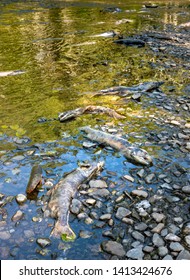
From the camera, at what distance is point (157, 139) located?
914cm

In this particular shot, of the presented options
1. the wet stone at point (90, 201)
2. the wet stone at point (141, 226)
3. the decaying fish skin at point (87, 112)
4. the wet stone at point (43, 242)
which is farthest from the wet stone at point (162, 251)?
the decaying fish skin at point (87, 112)

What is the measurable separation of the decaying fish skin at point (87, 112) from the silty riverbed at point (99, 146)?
190 millimetres

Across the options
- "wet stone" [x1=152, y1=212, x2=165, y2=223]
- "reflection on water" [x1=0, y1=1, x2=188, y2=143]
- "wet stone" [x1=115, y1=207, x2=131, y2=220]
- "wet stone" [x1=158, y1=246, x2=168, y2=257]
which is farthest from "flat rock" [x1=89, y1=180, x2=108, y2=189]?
"reflection on water" [x1=0, y1=1, x2=188, y2=143]

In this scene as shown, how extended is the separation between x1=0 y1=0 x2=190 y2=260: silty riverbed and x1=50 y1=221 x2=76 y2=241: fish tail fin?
0.12 m

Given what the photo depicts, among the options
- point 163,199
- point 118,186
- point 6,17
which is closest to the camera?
point 163,199

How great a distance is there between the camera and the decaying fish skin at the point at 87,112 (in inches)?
416

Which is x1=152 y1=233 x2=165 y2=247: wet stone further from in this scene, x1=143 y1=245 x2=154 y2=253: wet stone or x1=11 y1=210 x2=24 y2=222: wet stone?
x1=11 y1=210 x2=24 y2=222: wet stone

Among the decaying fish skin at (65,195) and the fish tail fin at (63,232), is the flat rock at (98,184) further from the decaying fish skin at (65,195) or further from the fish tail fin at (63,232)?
the fish tail fin at (63,232)

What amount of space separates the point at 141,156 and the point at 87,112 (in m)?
3.59

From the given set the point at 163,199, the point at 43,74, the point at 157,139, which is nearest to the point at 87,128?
the point at 157,139

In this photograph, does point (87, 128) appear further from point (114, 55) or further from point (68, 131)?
point (114, 55)

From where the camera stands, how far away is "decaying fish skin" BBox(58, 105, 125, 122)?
10562 millimetres
